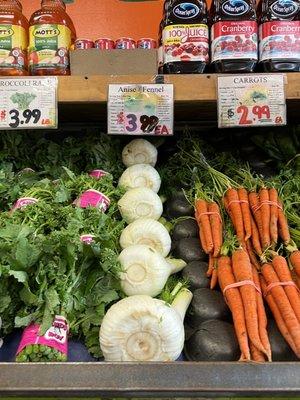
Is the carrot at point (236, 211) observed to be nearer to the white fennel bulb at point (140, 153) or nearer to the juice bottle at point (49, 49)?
the white fennel bulb at point (140, 153)

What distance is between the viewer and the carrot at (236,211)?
52.8 inches

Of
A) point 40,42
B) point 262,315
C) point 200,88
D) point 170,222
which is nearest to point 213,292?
point 262,315

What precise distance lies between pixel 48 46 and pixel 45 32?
0.14 feet

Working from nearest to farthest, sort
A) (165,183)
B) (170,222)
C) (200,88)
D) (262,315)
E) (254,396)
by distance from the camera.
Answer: (254,396), (262,315), (200,88), (170,222), (165,183)

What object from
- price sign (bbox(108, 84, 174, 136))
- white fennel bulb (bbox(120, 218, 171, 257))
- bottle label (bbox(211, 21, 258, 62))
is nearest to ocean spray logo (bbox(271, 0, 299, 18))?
bottle label (bbox(211, 21, 258, 62))

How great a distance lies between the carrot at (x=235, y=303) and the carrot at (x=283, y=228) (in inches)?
7.7

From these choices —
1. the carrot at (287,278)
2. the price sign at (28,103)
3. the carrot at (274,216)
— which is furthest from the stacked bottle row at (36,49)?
the carrot at (287,278)

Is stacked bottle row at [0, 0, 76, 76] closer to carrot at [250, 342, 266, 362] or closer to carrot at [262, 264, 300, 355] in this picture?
carrot at [262, 264, 300, 355]

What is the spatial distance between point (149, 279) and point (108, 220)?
0.98ft

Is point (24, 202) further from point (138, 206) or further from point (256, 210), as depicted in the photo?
point (256, 210)

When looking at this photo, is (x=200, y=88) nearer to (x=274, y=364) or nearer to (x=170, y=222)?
(x=170, y=222)

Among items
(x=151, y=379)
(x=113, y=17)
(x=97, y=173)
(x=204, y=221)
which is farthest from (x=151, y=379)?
(x=113, y=17)

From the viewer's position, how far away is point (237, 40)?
4.43 ft

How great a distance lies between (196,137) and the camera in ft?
5.99
